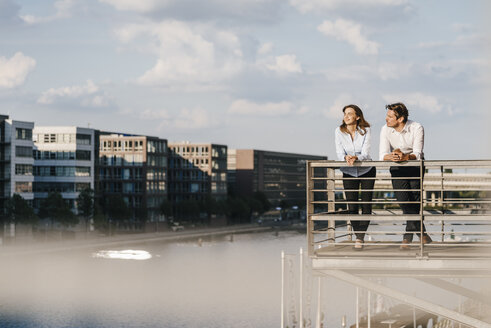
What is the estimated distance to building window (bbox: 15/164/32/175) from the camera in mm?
108000

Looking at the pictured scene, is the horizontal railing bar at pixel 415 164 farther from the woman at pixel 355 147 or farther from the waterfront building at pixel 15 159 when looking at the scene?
the waterfront building at pixel 15 159

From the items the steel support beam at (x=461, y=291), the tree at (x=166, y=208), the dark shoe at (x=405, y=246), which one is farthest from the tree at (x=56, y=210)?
the dark shoe at (x=405, y=246)

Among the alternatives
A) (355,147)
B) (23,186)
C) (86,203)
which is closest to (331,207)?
(355,147)

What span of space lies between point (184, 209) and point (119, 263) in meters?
54.4

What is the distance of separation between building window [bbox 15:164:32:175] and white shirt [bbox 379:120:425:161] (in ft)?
335

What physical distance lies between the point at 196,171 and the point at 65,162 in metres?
44.6

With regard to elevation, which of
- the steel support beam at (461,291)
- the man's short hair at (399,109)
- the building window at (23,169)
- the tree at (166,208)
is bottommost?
the tree at (166,208)

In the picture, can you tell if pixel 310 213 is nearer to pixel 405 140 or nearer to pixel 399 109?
pixel 405 140

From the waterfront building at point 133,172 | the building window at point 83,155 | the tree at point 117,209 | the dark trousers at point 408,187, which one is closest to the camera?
the dark trousers at point 408,187

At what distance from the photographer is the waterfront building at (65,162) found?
123562mm

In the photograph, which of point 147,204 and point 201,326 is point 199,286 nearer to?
point 201,326

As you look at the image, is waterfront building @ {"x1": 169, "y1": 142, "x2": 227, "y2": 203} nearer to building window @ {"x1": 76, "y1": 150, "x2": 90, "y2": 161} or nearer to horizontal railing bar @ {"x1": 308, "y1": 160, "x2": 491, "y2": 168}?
building window @ {"x1": 76, "y1": 150, "x2": 90, "y2": 161}

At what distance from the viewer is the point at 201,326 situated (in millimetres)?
53250

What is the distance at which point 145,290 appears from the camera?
71.8m
